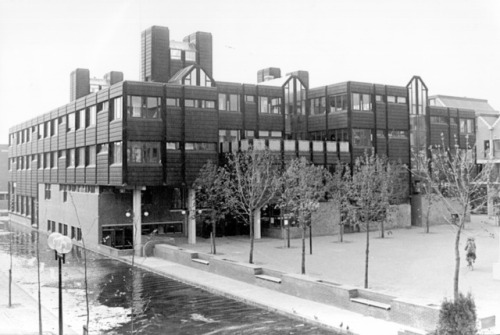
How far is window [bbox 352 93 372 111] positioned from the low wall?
28966 millimetres

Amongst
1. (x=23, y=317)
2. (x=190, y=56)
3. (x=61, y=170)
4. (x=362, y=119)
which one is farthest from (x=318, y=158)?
(x=23, y=317)

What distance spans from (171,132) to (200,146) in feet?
9.40

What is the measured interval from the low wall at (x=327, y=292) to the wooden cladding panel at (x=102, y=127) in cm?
1518

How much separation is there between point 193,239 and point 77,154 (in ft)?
51.1

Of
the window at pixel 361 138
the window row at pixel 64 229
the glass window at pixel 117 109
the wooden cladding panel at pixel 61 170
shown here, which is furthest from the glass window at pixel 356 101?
the wooden cladding panel at pixel 61 170

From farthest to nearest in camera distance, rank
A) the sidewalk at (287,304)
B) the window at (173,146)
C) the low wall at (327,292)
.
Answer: the window at (173,146)
the sidewalk at (287,304)
the low wall at (327,292)

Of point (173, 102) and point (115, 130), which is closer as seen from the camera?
point (115, 130)

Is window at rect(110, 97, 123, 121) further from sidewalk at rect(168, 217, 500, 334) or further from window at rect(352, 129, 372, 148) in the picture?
window at rect(352, 129, 372, 148)

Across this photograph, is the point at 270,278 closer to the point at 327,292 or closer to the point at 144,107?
the point at 327,292

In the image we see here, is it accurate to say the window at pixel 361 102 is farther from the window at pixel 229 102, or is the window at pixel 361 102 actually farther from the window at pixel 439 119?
the window at pixel 229 102

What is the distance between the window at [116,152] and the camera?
141 ft

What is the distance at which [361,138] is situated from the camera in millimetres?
56844

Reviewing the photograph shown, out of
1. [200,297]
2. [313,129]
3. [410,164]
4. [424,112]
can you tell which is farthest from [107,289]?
[424,112]

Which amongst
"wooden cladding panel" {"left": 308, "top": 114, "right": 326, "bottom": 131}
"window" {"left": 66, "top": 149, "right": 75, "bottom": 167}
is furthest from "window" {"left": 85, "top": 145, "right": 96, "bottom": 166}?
"wooden cladding panel" {"left": 308, "top": 114, "right": 326, "bottom": 131}
